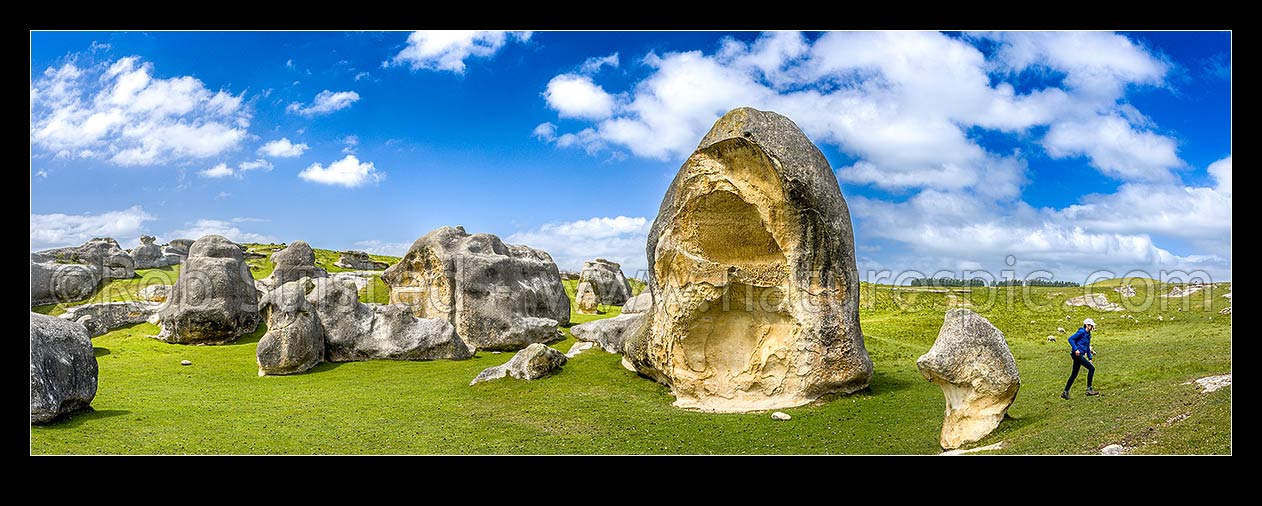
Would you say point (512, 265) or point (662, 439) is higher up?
point (512, 265)

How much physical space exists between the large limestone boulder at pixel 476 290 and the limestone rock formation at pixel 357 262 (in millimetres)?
34249

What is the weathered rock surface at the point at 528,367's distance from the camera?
973 inches

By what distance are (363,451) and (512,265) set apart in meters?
21.3

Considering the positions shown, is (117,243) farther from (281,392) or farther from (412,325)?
(281,392)

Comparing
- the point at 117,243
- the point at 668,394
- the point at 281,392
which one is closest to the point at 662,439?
the point at 668,394

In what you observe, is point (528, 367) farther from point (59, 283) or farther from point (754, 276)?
point (59, 283)

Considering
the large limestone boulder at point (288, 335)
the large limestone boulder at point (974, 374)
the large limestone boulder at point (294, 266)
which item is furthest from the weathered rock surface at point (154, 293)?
the large limestone boulder at point (974, 374)

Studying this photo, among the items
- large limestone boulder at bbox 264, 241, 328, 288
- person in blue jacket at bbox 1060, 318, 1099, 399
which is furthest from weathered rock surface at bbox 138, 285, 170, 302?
person in blue jacket at bbox 1060, 318, 1099, 399

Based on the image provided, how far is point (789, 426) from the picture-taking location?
18.3m

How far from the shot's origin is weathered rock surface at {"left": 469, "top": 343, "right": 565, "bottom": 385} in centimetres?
2472

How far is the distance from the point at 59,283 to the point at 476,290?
79.0ft

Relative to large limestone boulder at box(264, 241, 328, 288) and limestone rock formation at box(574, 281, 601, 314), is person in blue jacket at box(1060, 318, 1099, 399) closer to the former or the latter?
limestone rock formation at box(574, 281, 601, 314)

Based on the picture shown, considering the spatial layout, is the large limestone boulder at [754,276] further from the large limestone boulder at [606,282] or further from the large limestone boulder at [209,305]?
the large limestone boulder at [606,282]

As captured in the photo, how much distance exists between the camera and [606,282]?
56438mm
